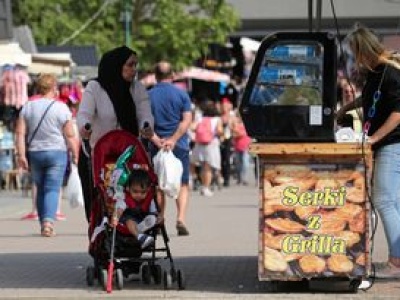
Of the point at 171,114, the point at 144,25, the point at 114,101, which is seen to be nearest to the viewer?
the point at 114,101

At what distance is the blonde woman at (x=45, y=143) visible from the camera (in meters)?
13.7

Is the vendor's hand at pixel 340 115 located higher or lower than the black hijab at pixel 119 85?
lower

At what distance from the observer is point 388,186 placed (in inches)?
366

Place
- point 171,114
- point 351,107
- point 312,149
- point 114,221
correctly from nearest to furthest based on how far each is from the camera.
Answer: point 312,149
point 114,221
point 351,107
point 171,114

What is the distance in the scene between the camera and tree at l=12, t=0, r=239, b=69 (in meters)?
31.9

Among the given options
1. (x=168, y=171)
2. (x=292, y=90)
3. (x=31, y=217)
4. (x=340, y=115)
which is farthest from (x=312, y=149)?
(x=31, y=217)

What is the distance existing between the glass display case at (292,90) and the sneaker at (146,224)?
1121mm

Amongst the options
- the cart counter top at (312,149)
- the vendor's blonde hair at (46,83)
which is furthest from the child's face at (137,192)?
the vendor's blonde hair at (46,83)

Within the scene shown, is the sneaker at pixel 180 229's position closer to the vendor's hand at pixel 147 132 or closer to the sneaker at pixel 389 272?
the vendor's hand at pixel 147 132

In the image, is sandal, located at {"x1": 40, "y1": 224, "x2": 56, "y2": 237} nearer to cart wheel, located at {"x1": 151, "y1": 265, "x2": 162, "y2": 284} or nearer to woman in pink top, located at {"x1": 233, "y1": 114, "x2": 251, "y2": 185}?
cart wheel, located at {"x1": 151, "y1": 265, "x2": 162, "y2": 284}

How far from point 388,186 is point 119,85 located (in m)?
2.39

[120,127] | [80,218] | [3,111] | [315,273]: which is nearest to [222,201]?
[80,218]

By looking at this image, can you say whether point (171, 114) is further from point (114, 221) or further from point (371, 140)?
point (371, 140)

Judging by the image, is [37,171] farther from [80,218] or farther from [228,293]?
[228,293]
